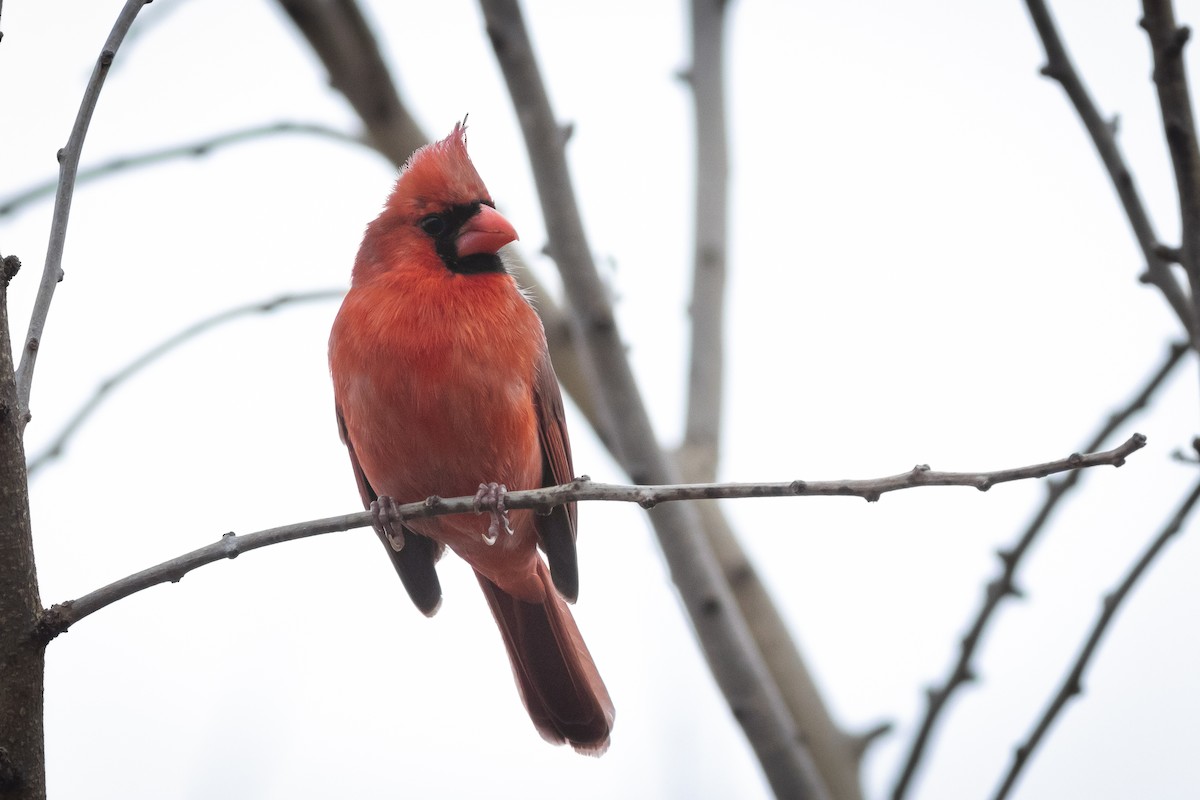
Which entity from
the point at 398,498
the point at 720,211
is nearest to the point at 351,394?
the point at 398,498

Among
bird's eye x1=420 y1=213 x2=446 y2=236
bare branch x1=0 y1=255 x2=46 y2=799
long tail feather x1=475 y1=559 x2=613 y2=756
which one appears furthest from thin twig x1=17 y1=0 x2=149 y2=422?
long tail feather x1=475 y1=559 x2=613 y2=756

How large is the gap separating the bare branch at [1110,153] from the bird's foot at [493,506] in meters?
1.11

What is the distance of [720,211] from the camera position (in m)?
3.41

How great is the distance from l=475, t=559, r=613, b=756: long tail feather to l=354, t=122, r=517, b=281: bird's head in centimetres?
92

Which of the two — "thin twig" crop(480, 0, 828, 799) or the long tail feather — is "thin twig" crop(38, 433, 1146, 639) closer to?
"thin twig" crop(480, 0, 828, 799)

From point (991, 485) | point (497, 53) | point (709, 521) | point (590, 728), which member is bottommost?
point (991, 485)

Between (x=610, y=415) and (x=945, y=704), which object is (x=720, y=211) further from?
(x=945, y=704)

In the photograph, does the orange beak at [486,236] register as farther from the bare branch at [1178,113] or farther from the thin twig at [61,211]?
the bare branch at [1178,113]

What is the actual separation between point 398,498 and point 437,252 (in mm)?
626

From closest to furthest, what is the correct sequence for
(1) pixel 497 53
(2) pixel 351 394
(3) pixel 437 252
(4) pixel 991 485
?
(4) pixel 991 485 → (1) pixel 497 53 → (2) pixel 351 394 → (3) pixel 437 252

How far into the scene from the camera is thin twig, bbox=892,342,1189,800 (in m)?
2.29

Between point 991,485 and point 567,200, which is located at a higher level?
point 567,200

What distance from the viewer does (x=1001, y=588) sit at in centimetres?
241

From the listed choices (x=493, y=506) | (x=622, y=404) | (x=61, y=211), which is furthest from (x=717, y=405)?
(x=61, y=211)
